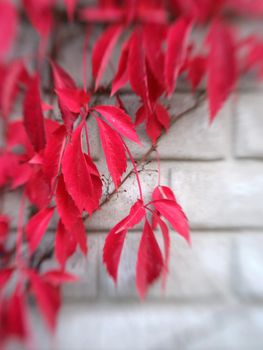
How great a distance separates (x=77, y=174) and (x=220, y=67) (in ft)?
0.82

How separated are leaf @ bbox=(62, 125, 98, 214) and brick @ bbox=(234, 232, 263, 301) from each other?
28 cm

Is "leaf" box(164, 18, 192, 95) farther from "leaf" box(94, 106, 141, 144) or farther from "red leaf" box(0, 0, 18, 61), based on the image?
"red leaf" box(0, 0, 18, 61)

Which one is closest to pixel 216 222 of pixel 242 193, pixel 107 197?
pixel 242 193

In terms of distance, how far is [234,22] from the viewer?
0.55 meters

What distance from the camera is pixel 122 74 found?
1.62 feet

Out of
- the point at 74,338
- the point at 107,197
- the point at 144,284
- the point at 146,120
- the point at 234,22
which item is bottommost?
the point at 74,338

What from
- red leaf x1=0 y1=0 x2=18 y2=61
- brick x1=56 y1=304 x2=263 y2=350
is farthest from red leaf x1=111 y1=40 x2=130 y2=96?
brick x1=56 y1=304 x2=263 y2=350

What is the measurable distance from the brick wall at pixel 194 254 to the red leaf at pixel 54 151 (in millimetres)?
56

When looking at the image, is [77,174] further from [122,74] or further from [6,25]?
[6,25]

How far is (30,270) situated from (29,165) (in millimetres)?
168

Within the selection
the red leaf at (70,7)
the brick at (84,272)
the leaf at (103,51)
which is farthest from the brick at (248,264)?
the red leaf at (70,7)

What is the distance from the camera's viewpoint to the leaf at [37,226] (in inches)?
20.2

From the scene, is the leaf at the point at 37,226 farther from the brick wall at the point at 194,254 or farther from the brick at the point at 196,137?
the brick at the point at 196,137

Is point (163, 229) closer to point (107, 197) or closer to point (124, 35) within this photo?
point (107, 197)
